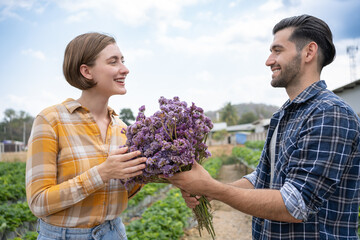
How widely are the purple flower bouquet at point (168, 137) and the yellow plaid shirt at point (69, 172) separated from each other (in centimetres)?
25

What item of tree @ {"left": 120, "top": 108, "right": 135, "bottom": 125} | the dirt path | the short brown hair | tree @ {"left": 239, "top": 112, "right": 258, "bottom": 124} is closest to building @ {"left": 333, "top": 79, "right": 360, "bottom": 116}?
the dirt path

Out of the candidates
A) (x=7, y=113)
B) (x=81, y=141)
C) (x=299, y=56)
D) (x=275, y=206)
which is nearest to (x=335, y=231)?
(x=275, y=206)

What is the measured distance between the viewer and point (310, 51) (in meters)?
1.84

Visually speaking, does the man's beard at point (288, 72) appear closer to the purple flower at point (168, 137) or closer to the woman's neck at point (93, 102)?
the purple flower at point (168, 137)

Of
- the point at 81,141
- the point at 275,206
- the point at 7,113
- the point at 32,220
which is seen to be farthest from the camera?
the point at 7,113

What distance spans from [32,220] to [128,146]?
15.2 ft

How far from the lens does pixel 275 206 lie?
1591mm

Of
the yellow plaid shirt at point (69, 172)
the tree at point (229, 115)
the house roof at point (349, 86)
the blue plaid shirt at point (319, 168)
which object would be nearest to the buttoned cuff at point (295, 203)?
the blue plaid shirt at point (319, 168)

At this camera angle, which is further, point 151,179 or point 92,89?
point 92,89

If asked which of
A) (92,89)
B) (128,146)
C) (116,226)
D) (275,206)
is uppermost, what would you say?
(92,89)

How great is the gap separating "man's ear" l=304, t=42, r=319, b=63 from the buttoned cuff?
2.71 feet

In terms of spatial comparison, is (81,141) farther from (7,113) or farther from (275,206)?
(7,113)

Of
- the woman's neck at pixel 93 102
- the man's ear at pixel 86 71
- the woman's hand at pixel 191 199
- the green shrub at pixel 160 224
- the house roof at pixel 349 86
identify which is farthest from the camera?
the house roof at pixel 349 86

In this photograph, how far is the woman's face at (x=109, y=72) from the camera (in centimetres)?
206
